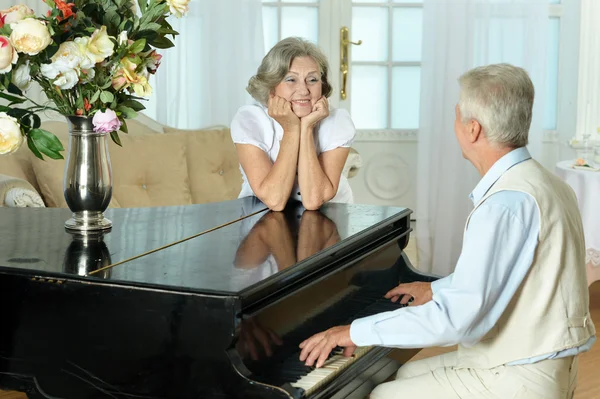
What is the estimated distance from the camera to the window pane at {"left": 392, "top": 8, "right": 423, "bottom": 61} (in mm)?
6094

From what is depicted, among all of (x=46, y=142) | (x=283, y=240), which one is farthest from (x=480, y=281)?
(x=46, y=142)

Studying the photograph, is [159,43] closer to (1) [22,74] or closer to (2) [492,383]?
(1) [22,74]

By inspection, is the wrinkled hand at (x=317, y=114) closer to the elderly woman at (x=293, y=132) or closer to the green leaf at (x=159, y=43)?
the elderly woman at (x=293, y=132)

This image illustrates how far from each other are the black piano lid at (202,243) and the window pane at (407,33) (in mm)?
3288

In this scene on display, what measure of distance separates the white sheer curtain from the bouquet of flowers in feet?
11.9

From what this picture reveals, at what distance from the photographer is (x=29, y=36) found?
2184 millimetres

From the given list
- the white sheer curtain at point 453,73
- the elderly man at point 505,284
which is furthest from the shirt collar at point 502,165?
the white sheer curtain at point 453,73

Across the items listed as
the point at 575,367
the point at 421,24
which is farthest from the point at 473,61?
the point at 575,367

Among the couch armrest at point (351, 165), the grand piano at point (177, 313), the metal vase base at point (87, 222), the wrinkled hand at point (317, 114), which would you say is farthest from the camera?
the couch armrest at point (351, 165)

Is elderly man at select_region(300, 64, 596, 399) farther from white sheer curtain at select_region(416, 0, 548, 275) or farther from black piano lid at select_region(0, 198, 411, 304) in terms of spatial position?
white sheer curtain at select_region(416, 0, 548, 275)

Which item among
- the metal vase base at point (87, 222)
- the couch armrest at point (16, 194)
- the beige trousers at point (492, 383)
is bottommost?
the beige trousers at point (492, 383)

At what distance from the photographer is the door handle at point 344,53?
6.09 metres

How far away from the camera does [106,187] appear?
8.18ft

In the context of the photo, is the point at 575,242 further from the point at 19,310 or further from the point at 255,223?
the point at 19,310
